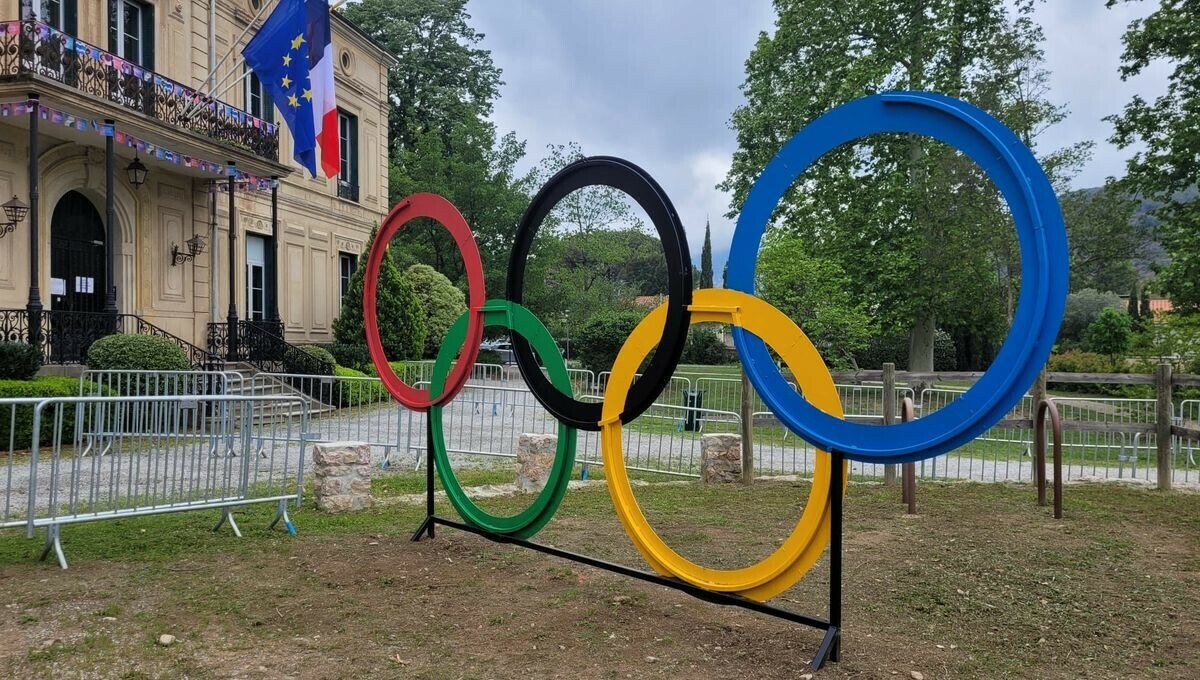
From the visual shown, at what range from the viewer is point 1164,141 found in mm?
17281

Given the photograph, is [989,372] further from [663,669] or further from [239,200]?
[239,200]

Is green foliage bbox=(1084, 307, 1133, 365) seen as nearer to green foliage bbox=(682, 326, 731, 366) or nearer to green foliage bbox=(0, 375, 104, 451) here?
green foliage bbox=(682, 326, 731, 366)

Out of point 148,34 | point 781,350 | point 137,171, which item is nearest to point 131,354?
point 137,171

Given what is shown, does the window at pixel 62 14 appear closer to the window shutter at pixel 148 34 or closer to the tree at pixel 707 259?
the window shutter at pixel 148 34

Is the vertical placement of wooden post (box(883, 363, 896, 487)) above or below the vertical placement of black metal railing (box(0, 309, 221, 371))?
below

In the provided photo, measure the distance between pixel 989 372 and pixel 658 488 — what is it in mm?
5734

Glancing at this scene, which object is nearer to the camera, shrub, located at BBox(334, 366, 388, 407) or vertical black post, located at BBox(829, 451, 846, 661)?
vertical black post, located at BBox(829, 451, 846, 661)

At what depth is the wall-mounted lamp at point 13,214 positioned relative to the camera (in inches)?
522

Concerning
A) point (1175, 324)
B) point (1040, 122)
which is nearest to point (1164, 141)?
point (1175, 324)

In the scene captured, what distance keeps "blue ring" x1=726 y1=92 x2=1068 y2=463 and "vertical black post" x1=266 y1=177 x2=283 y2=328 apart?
57.8 ft

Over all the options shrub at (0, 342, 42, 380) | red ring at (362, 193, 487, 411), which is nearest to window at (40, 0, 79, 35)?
shrub at (0, 342, 42, 380)

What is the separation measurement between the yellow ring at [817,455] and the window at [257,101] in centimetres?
1868

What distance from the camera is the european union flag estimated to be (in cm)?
1504

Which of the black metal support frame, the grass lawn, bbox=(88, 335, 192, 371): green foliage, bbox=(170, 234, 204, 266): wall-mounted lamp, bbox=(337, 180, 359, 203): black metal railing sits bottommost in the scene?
the grass lawn
